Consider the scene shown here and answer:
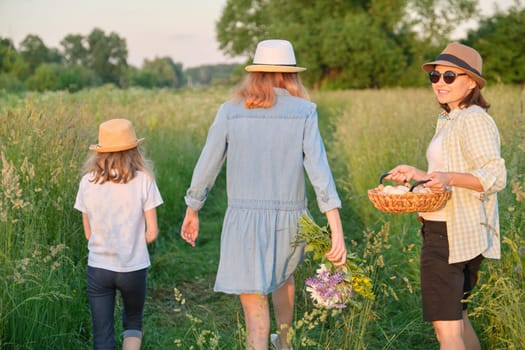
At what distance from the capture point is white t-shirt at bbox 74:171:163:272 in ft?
12.0

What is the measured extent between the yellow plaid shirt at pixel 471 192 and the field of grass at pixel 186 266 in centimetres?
17

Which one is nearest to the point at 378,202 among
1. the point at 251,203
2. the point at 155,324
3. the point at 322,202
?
the point at 322,202

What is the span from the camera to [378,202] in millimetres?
3436

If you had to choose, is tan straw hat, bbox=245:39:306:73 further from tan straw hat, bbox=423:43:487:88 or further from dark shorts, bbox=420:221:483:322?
dark shorts, bbox=420:221:483:322

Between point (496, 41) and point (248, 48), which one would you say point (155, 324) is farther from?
point (248, 48)

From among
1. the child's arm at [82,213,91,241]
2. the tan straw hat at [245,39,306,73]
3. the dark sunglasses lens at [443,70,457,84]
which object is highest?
the tan straw hat at [245,39,306,73]

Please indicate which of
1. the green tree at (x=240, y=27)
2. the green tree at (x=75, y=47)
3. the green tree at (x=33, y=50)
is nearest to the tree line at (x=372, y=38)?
the green tree at (x=240, y=27)

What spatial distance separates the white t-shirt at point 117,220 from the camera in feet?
12.0

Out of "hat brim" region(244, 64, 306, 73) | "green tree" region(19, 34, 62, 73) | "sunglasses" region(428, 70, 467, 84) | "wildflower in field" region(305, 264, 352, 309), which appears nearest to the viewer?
"wildflower in field" region(305, 264, 352, 309)

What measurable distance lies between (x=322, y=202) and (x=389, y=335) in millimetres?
1534

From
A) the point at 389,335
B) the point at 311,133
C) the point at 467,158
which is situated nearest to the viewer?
the point at 467,158

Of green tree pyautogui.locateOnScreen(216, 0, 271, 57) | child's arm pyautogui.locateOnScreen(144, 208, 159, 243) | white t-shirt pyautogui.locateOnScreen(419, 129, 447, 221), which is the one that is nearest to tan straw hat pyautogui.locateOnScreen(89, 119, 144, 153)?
child's arm pyautogui.locateOnScreen(144, 208, 159, 243)

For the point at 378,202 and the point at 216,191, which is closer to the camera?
the point at 378,202

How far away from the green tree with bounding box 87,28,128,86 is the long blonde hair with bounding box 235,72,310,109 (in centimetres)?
9125
